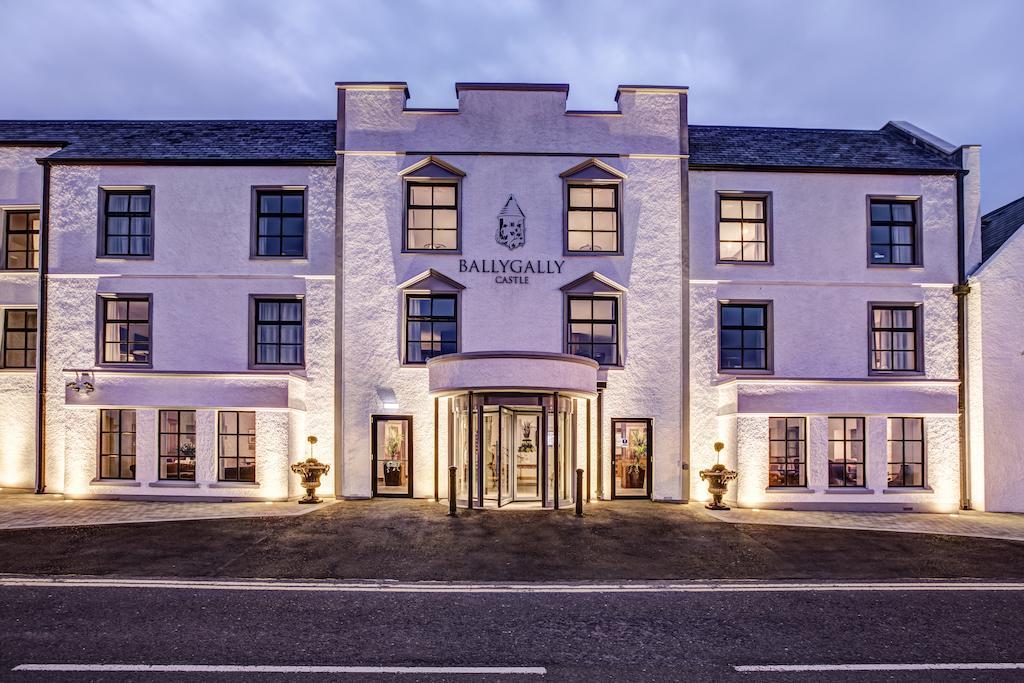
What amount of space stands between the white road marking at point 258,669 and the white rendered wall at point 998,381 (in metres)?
15.7

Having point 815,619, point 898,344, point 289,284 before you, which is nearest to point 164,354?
point 289,284

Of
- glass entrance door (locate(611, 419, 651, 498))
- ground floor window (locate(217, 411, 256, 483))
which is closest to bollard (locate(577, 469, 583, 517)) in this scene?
glass entrance door (locate(611, 419, 651, 498))

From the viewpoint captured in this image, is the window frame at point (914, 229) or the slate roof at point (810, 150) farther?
the slate roof at point (810, 150)

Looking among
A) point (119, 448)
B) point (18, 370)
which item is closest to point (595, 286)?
point (119, 448)

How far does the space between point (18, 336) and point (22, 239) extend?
2.64 meters

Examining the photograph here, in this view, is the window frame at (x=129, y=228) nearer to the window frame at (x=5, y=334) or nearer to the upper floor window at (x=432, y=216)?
the window frame at (x=5, y=334)

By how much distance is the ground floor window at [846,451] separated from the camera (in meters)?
16.9

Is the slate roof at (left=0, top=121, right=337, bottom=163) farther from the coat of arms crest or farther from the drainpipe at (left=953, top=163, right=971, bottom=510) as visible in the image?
the drainpipe at (left=953, top=163, right=971, bottom=510)

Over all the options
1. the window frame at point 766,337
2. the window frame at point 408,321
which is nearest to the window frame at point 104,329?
the window frame at point 408,321

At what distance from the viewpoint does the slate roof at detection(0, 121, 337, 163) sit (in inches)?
698

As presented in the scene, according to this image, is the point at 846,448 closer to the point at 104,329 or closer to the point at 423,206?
the point at 423,206

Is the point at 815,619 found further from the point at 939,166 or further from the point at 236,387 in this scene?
the point at 939,166

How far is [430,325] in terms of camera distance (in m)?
17.6

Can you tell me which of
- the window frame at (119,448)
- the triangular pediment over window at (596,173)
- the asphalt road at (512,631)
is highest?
the triangular pediment over window at (596,173)
